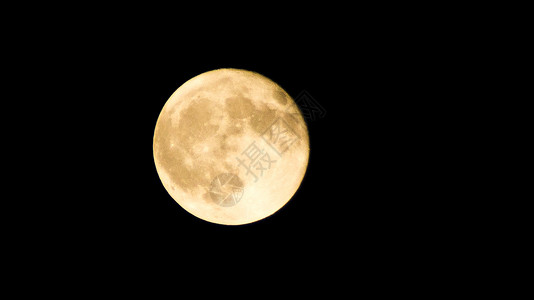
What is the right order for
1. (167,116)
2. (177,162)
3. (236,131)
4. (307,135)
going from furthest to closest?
(307,135) → (167,116) → (177,162) → (236,131)

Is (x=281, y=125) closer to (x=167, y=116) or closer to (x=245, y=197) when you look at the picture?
(x=245, y=197)

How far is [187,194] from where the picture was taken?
4273mm

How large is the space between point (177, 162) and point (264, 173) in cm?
137

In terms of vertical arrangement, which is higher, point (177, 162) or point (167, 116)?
point (167, 116)

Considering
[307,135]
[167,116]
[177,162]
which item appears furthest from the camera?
[307,135]

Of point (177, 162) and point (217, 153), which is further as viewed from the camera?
point (177, 162)

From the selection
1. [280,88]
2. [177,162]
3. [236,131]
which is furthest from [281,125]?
[177,162]

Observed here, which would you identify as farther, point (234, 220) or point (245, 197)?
point (234, 220)

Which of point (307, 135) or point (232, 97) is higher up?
point (232, 97)

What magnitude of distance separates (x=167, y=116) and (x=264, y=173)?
6.25ft

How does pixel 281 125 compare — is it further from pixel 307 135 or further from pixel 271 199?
pixel 271 199

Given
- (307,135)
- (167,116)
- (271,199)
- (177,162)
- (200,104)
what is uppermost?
(167,116)

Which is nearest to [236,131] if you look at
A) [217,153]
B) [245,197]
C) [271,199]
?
[217,153]

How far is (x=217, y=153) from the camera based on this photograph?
3.80 metres
